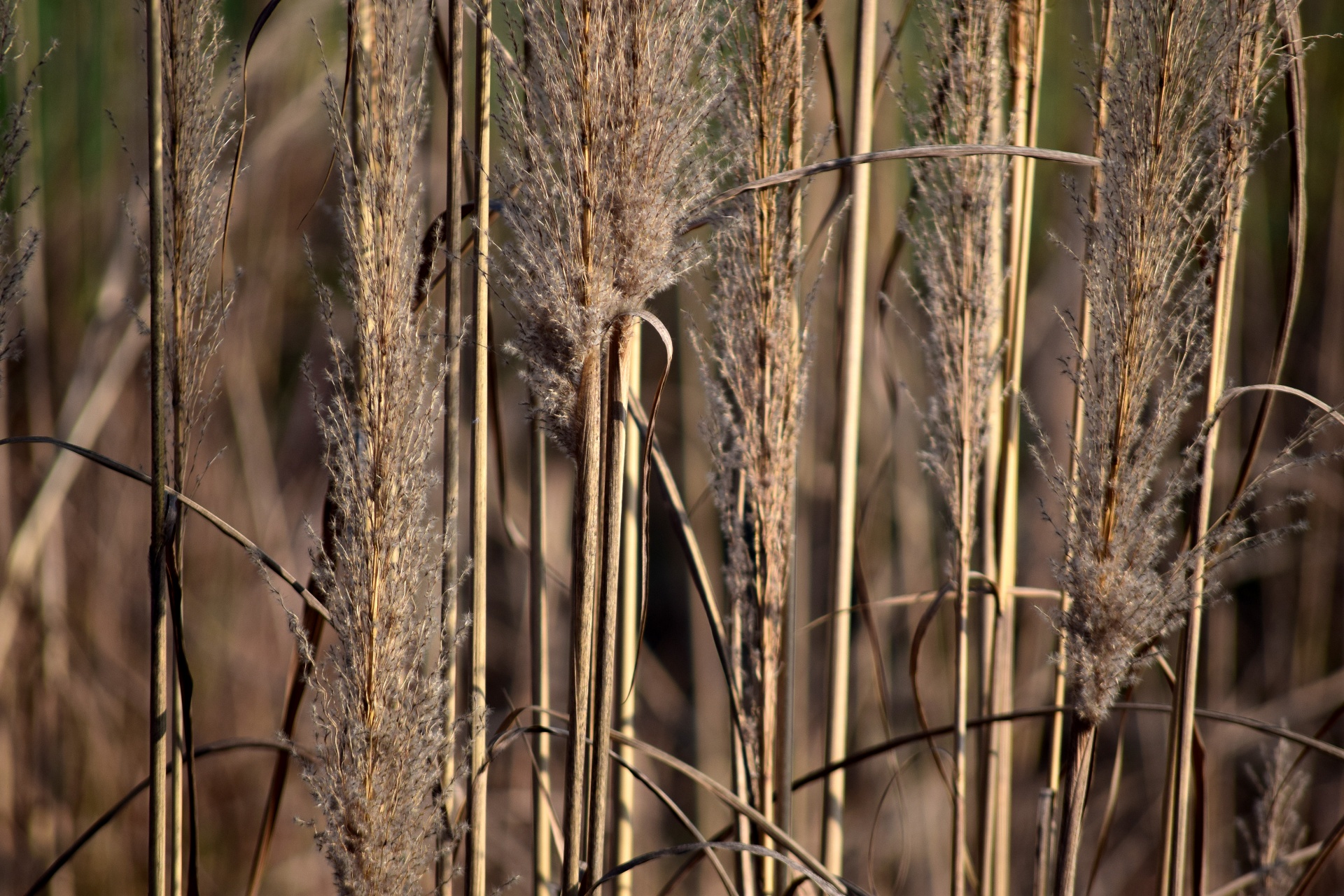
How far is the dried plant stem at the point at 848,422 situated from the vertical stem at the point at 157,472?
667 millimetres

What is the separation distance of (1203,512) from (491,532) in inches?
82.5

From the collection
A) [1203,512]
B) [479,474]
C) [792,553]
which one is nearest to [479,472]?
[479,474]

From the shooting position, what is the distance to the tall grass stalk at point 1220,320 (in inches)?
30.5

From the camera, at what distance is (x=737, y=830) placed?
1.06 m

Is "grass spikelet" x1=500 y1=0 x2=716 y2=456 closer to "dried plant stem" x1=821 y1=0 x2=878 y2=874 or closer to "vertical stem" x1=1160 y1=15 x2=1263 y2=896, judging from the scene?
"dried plant stem" x1=821 y1=0 x2=878 y2=874

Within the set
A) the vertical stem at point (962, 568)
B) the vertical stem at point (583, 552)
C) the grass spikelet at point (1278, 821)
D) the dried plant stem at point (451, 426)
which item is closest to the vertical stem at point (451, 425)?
the dried plant stem at point (451, 426)

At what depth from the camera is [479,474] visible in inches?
32.5

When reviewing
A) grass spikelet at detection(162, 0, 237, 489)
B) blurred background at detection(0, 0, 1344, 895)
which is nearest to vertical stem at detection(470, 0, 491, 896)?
grass spikelet at detection(162, 0, 237, 489)

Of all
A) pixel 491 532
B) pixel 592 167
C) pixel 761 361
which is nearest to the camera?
pixel 592 167

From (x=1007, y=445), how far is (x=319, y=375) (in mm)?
2583

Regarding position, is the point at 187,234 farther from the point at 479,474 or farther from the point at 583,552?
the point at 583,552

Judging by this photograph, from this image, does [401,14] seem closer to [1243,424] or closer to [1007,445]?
[1007,445]

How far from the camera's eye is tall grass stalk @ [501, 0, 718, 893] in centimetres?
67

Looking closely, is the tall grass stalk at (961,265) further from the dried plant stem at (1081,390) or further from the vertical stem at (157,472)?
the vertical stem at (157,472)
